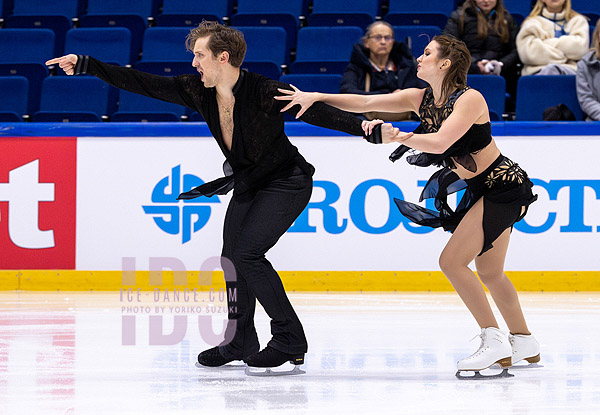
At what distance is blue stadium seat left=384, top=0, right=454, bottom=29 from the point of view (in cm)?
755

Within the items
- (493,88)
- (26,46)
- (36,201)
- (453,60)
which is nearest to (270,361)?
(453,60)

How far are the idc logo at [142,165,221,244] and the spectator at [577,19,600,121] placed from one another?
2686 millimetres

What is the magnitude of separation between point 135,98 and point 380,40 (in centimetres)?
196

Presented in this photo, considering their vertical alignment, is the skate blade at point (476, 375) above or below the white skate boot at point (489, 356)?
below

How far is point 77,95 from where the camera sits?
6.99m

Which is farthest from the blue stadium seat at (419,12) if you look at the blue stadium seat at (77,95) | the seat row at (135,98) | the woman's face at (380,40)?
the blue stadium seat at (77,95)

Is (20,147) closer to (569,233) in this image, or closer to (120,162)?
(120,162)

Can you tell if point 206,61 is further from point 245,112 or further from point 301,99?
point 301,99

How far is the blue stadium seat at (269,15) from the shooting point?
25.6ft

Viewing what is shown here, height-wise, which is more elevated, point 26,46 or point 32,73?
point 26,46

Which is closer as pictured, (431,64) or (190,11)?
(431,64)

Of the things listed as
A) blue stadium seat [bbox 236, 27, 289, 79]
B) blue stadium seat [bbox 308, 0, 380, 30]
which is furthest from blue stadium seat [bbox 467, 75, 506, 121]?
blue stadium seat [bbox 236, 27, 289, 79]

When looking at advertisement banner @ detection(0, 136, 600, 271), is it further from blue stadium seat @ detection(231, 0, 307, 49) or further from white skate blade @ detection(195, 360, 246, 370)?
white skate blade @ detection(195, 360, 246, 370)

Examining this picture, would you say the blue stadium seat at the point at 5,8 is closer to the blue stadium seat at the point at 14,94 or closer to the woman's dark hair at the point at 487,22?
the blue stadium seat at the point at 14,94
